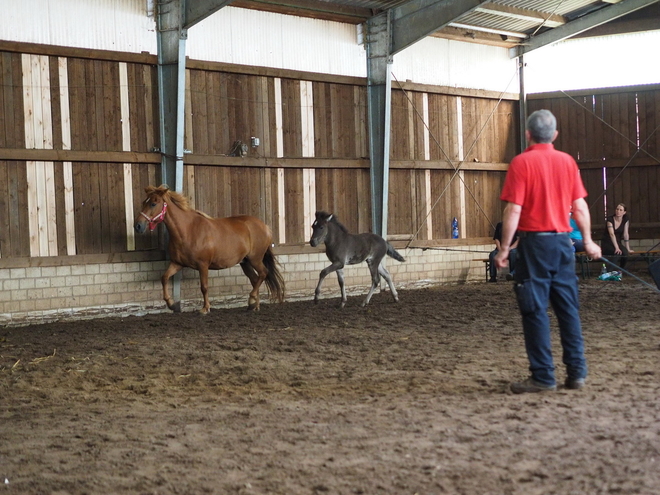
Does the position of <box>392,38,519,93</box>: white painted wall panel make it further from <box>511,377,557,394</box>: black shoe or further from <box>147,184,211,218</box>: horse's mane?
<box>511,377,557,394</box>: black shoe

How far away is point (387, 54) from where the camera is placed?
1361 centimetres

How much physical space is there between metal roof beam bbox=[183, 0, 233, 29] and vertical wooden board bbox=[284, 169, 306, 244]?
9.26 feet

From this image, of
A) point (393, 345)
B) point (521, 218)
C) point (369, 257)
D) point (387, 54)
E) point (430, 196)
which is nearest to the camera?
point (521, 218)

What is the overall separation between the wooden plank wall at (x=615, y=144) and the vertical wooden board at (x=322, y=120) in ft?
16.1

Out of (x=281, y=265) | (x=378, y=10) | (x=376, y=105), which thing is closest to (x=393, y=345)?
(x=281, y=265)

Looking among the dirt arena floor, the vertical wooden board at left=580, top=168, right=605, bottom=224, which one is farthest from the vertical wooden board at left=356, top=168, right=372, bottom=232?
the dirt arena floor

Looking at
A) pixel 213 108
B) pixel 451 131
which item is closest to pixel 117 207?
pixel 213 108

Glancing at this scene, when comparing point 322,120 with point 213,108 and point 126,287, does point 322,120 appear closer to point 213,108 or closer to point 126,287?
point 213,108

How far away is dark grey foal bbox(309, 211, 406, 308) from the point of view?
11031 mm

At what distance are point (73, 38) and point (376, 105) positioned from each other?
5107 millimetres

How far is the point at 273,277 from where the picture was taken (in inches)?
471

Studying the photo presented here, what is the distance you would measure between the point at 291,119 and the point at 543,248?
8.46 meters

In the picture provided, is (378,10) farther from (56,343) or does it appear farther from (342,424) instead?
(342,424)

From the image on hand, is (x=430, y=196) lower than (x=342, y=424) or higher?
higher
